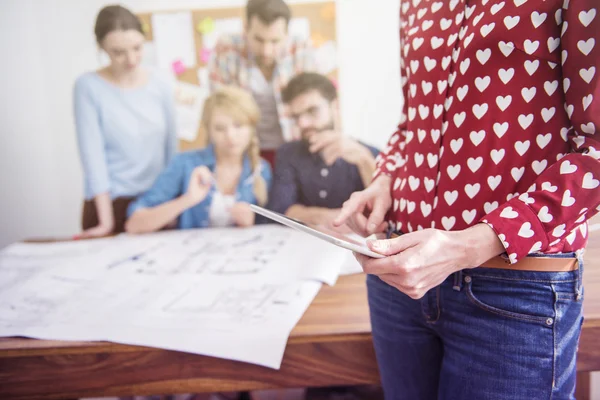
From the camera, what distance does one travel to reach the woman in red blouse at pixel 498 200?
1.54 ft

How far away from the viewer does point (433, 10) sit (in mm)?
627

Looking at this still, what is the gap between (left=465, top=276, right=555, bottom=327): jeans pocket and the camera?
50 centimetres

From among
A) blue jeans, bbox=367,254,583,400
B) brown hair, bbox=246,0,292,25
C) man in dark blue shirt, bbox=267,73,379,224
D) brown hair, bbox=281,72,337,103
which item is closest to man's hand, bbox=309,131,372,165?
man in dark blue shirt, bbox=267,73,379,224

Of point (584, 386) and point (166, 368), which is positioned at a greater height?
point (166, 368)

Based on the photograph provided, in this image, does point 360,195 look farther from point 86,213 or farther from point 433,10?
point 86,213

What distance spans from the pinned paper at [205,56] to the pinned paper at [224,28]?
3 cm

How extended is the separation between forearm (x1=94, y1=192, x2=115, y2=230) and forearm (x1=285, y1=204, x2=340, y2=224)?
582mm

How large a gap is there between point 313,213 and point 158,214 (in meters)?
0.50

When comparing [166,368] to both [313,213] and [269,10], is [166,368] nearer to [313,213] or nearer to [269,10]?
[313,213]

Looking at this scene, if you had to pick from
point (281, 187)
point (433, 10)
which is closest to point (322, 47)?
point (281, 187)

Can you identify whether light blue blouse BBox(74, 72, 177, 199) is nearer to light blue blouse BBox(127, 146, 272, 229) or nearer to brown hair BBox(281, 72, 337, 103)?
light blue blouse BBox(127, 146, 272, 229)

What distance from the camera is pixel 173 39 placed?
4.69 feet

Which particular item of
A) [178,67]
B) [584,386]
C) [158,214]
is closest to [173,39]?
[178,67]

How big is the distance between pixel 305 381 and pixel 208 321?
22 cm
